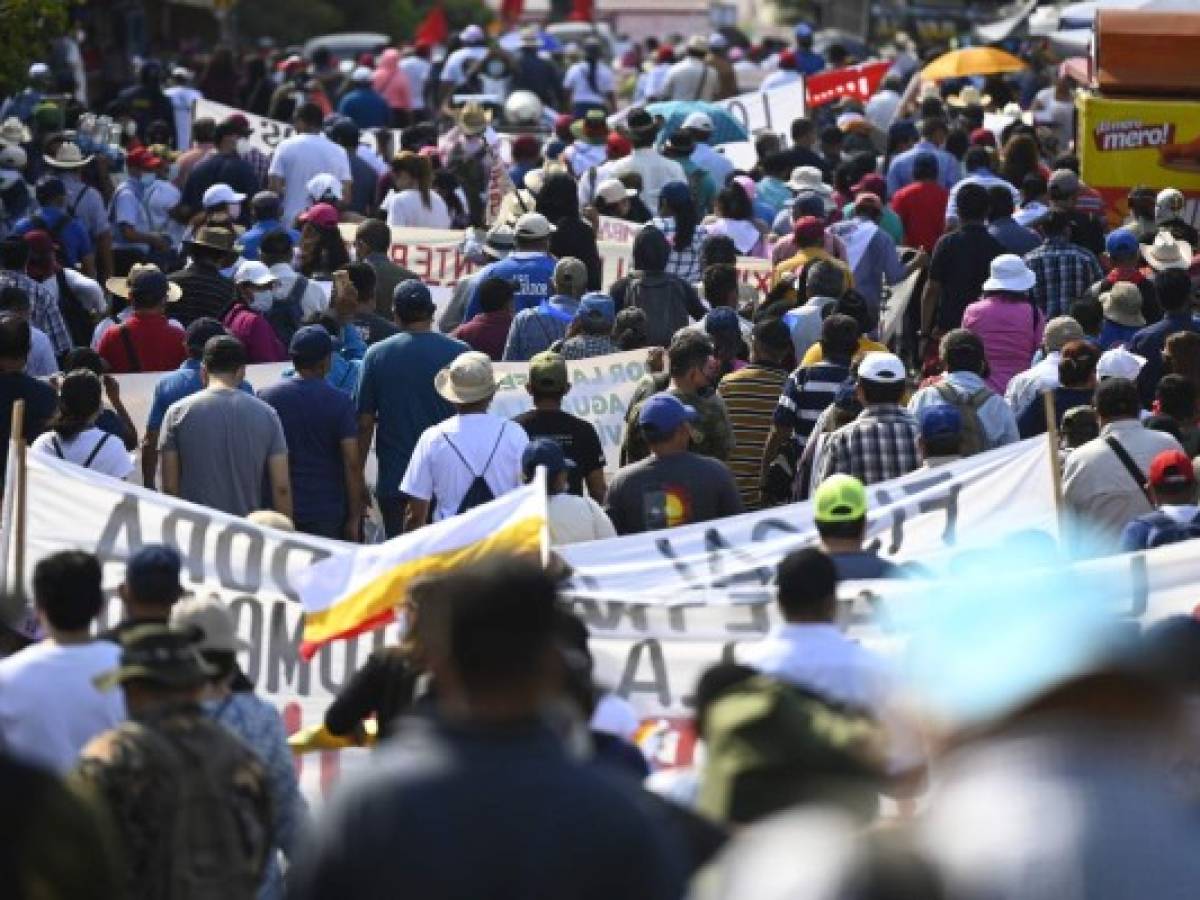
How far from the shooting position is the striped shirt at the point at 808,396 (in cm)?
1241

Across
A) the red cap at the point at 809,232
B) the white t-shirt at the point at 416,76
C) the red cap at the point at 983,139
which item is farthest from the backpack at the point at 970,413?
the white t-shirt at the point at 416,76

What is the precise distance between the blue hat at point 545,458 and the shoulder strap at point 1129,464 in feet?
6.61

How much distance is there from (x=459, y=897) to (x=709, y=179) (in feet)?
51.0

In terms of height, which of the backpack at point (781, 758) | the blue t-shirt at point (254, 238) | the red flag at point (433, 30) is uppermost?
the backpack at point (781, 758)

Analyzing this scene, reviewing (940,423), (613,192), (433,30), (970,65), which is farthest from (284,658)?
(433,30)

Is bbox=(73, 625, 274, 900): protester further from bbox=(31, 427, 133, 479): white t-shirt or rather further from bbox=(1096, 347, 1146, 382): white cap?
bbox=(1096, 347, 1146, 382): white cap

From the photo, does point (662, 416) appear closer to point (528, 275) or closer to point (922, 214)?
point (528, 275)

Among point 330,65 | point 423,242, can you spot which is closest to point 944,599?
point 423,242

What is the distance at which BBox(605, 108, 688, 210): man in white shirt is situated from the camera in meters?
19.5

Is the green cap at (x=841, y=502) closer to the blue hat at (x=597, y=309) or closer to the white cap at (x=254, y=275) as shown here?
the blue hat at (x=597, y=309)

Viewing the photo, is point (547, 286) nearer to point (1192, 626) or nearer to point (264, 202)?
point (264, 202)

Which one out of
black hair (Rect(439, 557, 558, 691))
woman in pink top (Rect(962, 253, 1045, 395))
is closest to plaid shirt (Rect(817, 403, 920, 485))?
woman in pink top (Rect(962, 253, 1045, 395))

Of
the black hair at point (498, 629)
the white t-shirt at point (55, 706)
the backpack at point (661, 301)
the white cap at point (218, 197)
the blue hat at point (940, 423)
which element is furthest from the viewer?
the white cap at point (218, 197)

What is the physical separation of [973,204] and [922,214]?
9.55 feet
